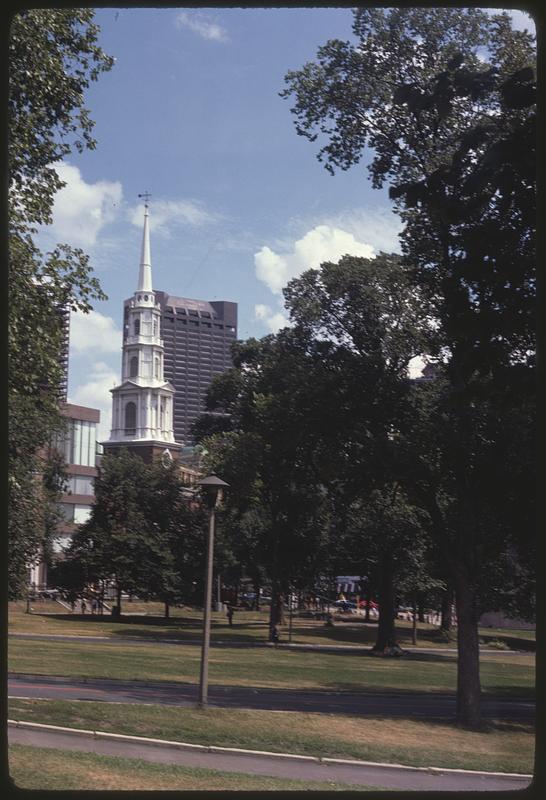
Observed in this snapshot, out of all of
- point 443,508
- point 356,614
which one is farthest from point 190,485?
point 356,614

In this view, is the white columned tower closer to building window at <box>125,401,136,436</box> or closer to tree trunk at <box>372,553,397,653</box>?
building window at <box>125,401,136,436</box>

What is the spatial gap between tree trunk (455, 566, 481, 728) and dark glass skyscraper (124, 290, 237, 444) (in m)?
4.76

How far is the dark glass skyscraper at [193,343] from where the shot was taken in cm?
723

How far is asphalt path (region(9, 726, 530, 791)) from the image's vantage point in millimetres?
6977

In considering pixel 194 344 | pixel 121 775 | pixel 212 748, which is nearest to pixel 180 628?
pixel 194 344

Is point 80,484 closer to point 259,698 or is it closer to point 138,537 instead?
point 138,537

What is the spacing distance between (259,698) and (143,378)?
253 inches

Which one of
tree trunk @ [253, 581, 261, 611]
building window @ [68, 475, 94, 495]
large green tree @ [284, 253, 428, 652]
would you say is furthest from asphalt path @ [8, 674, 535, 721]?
building window @ [68, 475, 94, 495]

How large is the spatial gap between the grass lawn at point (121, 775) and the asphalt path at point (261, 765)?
444 mm

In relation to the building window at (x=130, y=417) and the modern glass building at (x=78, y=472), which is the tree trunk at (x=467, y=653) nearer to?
the building window at (x=130, y=417)

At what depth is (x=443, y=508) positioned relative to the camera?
1477 centimetres

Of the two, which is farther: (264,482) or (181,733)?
(264,482)

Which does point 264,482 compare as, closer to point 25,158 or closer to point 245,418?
point 245,418

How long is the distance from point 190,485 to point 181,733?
1394 centimetres
